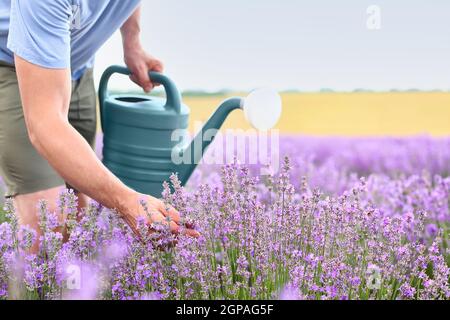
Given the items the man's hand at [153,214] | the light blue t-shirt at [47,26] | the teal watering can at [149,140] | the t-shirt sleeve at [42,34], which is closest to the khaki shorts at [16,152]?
the light blue t-shirt at [47,26]

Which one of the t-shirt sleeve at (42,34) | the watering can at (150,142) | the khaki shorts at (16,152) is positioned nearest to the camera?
the t-shirt sleeve at (42,34)

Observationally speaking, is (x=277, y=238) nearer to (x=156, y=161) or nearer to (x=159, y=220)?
(x=159, y=220)

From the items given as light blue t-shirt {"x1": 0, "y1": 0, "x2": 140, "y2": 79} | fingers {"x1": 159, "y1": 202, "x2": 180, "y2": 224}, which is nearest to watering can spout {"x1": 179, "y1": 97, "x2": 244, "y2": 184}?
light blue t-shirt {"x1": 0, "y1": 0, "x2": 140, "y2": 79}

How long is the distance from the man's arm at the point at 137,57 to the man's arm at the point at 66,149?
94cm

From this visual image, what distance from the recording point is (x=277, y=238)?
216 centimetres

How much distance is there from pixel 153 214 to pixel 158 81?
114 cm

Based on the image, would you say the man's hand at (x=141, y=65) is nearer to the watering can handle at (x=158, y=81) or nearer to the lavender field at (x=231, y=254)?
the watering can handle at (x=158, y=81)

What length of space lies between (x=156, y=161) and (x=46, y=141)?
834 mm

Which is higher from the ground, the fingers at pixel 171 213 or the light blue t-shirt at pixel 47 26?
the light blue t-shirt at pixel 47 26

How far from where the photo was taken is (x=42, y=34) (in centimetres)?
211

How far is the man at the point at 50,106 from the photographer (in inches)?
78.7

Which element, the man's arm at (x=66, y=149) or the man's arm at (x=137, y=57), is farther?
the man's arm at (x=137, y=57)

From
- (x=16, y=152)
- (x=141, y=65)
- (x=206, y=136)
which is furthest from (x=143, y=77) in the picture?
(x=16, y=152)
